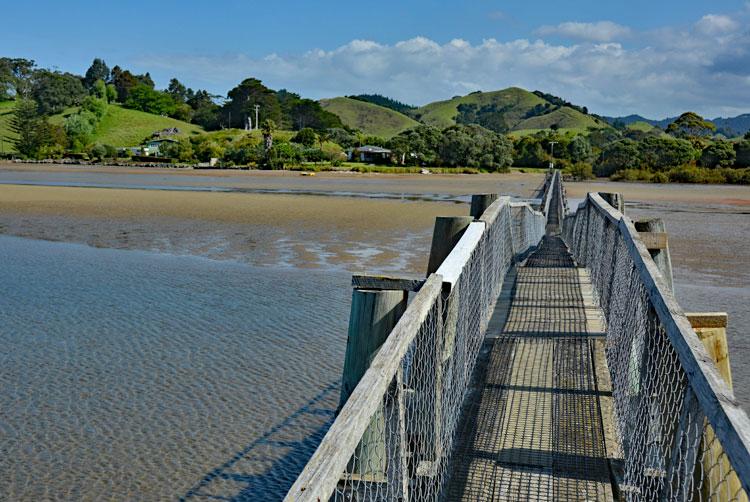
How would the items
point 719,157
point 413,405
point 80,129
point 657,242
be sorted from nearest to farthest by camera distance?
1. point 413,405
2. point 657,242
3. point 719,157
4. point 80,129

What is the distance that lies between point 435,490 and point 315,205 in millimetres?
30712

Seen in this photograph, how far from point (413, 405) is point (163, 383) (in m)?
5.26

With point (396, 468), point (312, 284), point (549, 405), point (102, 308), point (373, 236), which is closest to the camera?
point (396, 468)

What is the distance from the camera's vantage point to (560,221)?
27.3 m

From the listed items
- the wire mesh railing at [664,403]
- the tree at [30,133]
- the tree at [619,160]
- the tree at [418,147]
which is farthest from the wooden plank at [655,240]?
the tree at [30,133]

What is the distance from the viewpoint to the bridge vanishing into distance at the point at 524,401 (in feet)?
8.76

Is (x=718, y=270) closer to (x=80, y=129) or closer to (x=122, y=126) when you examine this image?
(x=80, y=129)

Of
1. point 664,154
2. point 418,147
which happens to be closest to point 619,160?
point 664,154

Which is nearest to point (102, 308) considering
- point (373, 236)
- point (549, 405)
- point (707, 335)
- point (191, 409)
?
point (191, 409)

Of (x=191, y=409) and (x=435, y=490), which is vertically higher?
(x=435, y=490)

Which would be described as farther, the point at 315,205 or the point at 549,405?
the point at 315,205

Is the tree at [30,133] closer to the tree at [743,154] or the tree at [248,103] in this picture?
the tree at [248,103]

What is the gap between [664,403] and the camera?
3.82 m

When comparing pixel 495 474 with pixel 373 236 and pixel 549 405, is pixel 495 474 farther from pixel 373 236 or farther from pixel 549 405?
pixel 373 236
